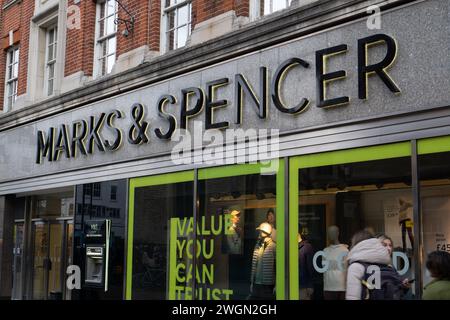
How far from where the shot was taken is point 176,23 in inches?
464

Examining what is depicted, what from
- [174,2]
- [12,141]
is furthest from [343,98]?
[12,141]

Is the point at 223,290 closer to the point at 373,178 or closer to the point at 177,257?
the point at 177,257

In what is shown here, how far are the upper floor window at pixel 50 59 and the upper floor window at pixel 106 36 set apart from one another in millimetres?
1975

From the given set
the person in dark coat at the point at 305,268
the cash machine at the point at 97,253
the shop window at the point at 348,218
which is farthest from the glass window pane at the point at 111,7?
the person in dark coat at the point at 305,268

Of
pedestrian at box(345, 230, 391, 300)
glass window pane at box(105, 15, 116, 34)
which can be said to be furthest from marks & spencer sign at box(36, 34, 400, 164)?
glass window pane at box(105, 15, 116, 34)

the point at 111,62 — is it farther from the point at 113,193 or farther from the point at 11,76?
the point at 11,76

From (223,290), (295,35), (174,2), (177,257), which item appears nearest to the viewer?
(295,35)

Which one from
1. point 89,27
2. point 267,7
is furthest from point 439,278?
point 89,27

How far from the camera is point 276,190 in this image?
902cm

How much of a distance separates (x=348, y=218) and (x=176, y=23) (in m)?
5.49

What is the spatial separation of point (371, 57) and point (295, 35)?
1355 millimetres

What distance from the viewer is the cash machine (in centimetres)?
1209

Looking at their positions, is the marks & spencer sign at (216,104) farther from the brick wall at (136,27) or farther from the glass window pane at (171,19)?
the glass window pane at (171,19)

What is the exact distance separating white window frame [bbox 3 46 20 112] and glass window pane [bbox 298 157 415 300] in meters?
10.6
